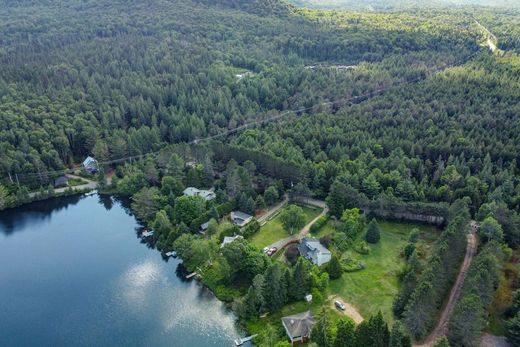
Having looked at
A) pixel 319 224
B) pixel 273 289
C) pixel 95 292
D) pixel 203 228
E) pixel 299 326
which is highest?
pixel 273 289

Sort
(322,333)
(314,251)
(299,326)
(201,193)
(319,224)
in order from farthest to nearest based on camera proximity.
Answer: (201,193)
(319,224)
(314,251)
(299,326)
(322,333)

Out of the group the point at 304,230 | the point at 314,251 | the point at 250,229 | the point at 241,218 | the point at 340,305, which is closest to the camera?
the point at 340,305

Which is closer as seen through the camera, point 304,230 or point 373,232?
point 373,232

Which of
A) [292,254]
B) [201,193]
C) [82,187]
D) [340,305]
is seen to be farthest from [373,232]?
[82,187]

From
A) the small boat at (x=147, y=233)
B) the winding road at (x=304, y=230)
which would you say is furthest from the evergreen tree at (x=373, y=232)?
the small boat at (x=147, y=233)

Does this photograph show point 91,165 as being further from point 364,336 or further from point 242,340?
point 364,336

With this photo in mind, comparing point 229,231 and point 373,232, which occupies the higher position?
point 373,232

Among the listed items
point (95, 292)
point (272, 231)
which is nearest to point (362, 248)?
point (272, 231)

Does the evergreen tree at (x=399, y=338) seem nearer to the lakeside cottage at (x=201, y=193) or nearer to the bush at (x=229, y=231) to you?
the bush at (x=229, y=231)
